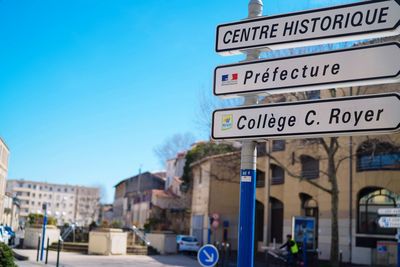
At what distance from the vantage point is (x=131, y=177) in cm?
8912

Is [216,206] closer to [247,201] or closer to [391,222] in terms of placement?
[391,222]

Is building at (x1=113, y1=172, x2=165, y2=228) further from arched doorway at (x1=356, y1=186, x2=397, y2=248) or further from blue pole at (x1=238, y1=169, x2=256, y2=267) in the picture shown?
blue pole at (x1=238, y1=169, x2=256, y2=267)

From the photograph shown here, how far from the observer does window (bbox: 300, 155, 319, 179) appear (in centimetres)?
3769

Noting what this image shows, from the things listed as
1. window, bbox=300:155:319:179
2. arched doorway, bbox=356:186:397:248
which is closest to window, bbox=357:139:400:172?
arched doorway, bbox=356:186:397:248

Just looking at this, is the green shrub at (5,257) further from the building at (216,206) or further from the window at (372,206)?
the building at (216,206)

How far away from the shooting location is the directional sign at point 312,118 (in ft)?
16.3

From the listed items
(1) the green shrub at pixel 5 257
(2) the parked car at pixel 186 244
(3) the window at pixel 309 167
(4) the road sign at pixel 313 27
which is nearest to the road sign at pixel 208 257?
(4) the road sign at pixel 313 27

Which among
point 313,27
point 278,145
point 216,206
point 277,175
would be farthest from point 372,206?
point 313,27

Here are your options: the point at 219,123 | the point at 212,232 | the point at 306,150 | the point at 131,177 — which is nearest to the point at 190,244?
the point at 212,232

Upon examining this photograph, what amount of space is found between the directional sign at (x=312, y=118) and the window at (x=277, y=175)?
37077 mm

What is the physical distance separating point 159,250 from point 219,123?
109 feet

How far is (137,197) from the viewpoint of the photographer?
78500mm

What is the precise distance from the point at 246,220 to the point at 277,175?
3816cm

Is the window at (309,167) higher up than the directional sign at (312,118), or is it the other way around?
the window at (309,167)
